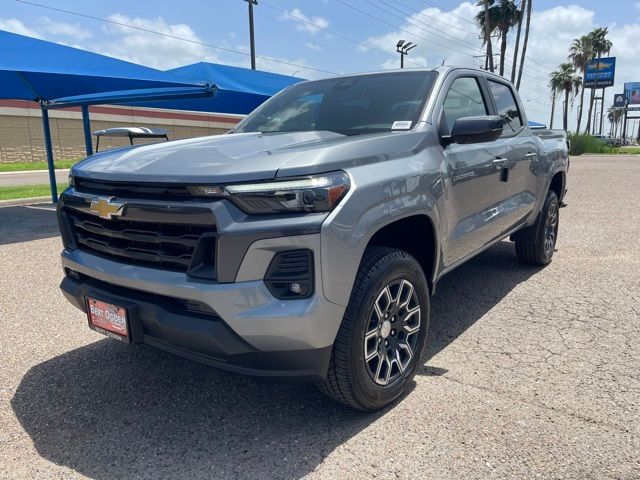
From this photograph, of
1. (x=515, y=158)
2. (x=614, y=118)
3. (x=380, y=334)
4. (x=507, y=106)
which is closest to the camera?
(x=380, y=334)

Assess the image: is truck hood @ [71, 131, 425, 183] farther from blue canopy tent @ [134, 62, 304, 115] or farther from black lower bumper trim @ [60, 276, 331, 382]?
blue canopy tent @ [134, 62, 304, 115]

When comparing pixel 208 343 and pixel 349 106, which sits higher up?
pixel 349 106

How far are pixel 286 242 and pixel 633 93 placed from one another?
368 feet

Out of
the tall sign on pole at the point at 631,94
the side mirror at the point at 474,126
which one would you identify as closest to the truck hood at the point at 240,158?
the side mirror at the point at 474,126

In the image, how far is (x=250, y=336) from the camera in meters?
2.19

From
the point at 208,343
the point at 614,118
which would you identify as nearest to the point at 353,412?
the point at 208,343

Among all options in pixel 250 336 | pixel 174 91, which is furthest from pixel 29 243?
pixel 250 336

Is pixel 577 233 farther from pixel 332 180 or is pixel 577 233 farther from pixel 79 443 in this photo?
pixel 79 443

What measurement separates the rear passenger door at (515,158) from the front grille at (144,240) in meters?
2.73

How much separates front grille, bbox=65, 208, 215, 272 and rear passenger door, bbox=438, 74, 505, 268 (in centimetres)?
160

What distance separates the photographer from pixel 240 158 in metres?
2.39

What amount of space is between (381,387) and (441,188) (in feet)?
3.93

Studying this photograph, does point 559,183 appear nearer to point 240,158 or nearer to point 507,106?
point 507,106

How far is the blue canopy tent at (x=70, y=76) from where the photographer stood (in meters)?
8.26
